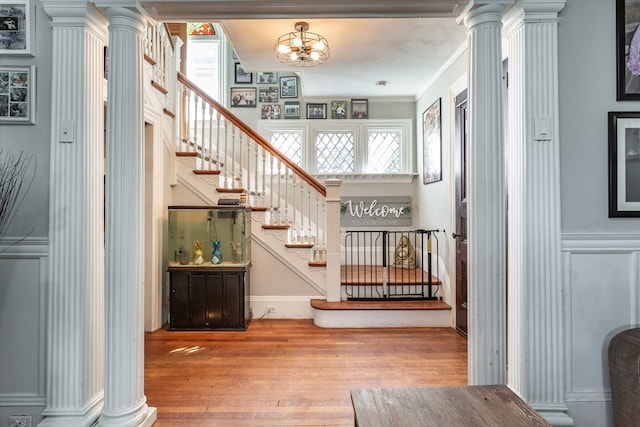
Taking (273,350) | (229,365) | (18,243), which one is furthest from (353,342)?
(18,243)

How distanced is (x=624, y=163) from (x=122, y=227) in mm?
2725

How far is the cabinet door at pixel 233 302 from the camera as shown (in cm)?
405

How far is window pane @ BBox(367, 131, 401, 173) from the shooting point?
6.36m

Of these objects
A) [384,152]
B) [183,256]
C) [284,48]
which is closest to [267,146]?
[284,48]

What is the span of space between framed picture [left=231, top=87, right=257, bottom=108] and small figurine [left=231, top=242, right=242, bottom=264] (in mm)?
3064

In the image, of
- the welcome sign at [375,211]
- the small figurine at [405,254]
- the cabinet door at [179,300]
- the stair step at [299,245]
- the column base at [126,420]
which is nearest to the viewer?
the column base at [126,420]

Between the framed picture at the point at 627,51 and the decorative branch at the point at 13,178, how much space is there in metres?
3.24

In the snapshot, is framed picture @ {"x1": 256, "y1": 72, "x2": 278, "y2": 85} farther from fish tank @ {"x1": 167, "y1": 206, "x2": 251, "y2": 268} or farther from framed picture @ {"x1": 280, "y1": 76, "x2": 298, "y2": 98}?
fish tank @ {"x1": 167, "y1": 206, "x2": 251, "y2": 268}

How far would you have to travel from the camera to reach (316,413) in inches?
92.9

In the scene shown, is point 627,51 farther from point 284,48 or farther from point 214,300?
point 214,300

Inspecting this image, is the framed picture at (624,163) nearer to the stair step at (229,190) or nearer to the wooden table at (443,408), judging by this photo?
the wooden table at (443,408)

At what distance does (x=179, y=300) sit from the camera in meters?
4.05

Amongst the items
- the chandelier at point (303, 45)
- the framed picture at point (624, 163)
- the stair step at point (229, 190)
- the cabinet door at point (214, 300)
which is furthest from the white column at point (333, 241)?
the framed picture at point (624, 163)

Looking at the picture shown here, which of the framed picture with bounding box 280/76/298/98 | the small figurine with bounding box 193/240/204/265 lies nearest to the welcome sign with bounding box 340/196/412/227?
the framed picture with bounding box 280/76/298/98
